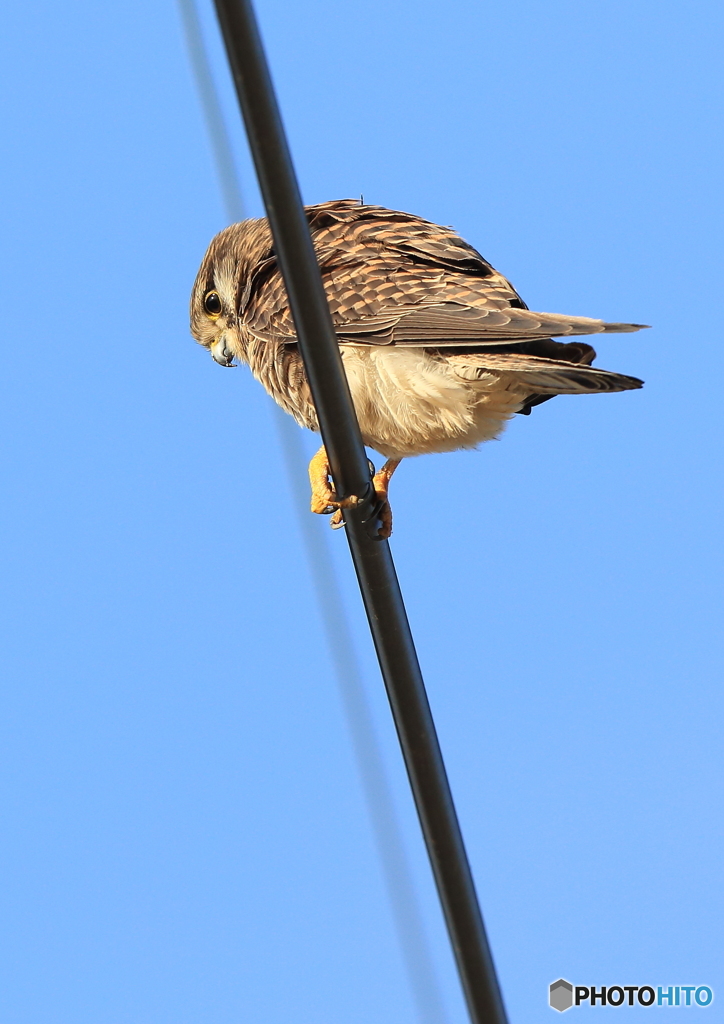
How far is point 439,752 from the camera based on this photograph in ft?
10.1

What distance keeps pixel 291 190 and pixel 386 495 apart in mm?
2483

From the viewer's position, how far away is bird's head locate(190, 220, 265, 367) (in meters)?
5.59

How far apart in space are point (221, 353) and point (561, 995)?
3.73 meters

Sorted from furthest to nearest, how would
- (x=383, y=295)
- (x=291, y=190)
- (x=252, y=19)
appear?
(x=383, y=295) → (x=291, y=190) → (x=252, y=19)

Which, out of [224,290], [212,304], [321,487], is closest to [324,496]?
[321,487]

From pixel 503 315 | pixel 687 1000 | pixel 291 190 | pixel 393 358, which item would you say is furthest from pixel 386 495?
pixel 687 1000

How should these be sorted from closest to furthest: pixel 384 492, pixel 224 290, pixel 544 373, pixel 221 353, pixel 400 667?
pixel 400 667 < pixel 544 373 < pixel 384 492 < pixel 224 290 < pixel 221 353

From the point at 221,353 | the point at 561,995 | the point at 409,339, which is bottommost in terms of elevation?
the point at 561,995

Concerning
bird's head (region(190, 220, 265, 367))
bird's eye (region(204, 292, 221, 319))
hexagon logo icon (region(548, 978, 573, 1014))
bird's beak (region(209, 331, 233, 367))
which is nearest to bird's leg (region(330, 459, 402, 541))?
bird's head (region(190, 220, 265, 367))

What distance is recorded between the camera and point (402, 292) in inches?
177

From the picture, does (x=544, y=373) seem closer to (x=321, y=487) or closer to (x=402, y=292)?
(x=402, y=292)

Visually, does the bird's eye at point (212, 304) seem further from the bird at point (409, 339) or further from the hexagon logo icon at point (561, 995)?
the hexagon logo icon at point (561, 995)

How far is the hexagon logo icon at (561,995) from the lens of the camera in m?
6.30

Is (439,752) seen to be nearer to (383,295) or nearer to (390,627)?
(390,627)
